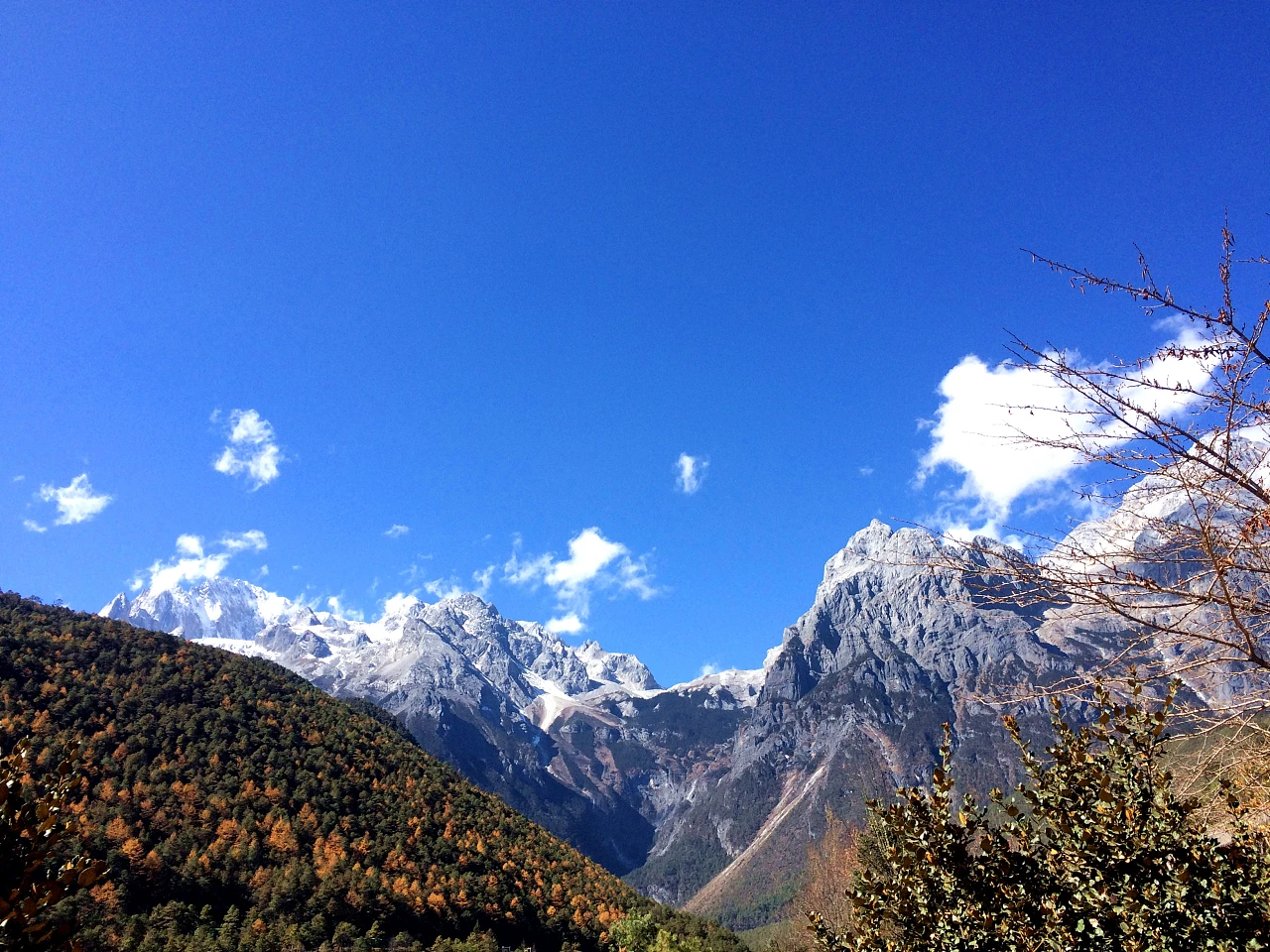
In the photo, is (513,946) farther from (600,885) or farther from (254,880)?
(254,880)

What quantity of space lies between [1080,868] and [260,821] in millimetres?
92987

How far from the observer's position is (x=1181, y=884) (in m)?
5.59

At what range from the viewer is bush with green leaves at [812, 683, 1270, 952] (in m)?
5.59

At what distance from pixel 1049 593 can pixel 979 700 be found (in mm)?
2027

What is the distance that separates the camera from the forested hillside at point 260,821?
6169 cm

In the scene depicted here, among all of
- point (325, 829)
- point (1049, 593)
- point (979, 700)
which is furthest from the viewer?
point (325, 829)

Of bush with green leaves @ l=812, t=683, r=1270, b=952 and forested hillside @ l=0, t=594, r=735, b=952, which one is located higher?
bush with green leaves @ l=812, t=683, r=1270, b=952

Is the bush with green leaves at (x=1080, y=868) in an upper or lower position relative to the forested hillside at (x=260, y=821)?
upper

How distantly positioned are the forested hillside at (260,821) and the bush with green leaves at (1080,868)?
6108 cm

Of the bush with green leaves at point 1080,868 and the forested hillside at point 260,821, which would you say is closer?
the bush with green leaves at point 1080,868

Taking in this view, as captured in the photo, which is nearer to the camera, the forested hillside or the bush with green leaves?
the bush with green leaves

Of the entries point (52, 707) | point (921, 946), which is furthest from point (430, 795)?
point (921, 946)

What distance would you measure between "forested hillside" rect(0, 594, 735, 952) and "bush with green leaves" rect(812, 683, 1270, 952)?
61082mm

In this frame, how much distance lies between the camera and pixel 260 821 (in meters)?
77.4
